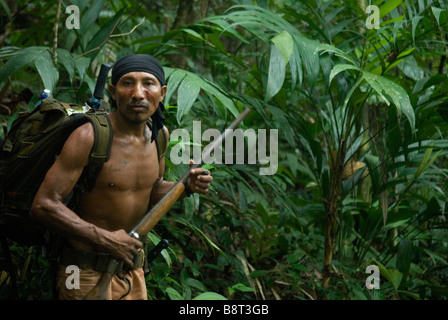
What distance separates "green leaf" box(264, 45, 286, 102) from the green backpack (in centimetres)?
77

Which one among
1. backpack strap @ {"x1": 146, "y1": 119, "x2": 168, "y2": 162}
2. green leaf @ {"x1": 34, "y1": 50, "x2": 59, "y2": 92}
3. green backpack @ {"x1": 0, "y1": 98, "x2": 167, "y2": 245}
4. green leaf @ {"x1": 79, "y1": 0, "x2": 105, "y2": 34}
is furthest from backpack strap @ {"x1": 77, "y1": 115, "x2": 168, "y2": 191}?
green leaf @ {"x1": 79, "y1": 0, "x2": 105, "y2": 34}

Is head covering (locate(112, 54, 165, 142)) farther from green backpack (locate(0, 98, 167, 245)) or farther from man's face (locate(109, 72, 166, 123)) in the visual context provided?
green backpack (locate(0, 98, 167, 245))

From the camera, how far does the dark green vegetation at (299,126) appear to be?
3.19 meters

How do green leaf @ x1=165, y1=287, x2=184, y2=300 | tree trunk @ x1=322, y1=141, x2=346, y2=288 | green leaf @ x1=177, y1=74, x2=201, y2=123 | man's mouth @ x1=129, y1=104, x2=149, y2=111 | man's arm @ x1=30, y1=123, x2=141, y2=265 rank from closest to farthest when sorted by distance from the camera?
man's arm @ x1=30, y1=123, x2=141, y2=265
man's mouth @ x1=129, y1=104, x2=149, y2=111
green leaf @ x1=177, y1=74, x2=201, y2=123
green leaf @ x1=165, y1=287, x2=184, y2=300
tree trunk @ x1=322, y1=141, x2=346, y2=288

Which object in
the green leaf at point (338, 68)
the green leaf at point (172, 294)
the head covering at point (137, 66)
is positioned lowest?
the green leaf at point (172, 294)

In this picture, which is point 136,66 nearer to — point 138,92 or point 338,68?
point 138,92

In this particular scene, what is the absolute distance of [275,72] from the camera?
3.02 m

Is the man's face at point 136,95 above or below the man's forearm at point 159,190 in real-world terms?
above

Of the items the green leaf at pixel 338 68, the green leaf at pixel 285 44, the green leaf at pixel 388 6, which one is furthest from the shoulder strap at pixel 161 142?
the green leaf at pixel 388 6

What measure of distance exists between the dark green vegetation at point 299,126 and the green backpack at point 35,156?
0.62 m

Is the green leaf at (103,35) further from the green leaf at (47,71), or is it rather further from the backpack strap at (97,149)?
the backpack strap at (97,149)

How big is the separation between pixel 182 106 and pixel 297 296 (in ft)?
6.25

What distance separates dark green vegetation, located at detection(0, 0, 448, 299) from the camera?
319 centimetres
